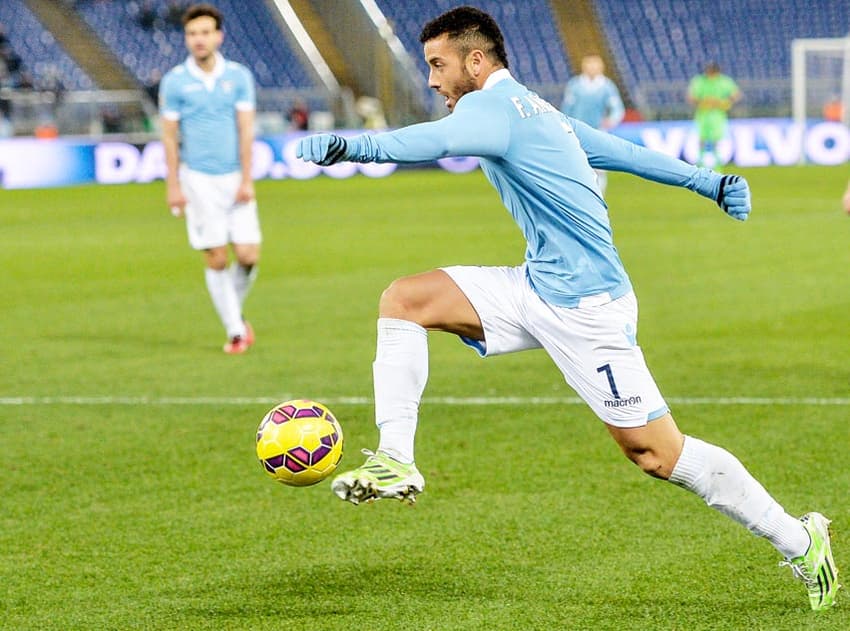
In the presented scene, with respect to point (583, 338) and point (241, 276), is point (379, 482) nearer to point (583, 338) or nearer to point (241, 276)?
point (583, 338)

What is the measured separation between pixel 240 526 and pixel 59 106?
91.4 feet

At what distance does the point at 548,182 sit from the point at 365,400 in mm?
4353

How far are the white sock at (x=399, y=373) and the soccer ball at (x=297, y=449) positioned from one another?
10.6 inches

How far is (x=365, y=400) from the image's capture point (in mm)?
8898

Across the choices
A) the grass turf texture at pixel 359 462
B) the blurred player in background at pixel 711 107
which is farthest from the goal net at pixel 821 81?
the grass turf texture at pixel 359 462

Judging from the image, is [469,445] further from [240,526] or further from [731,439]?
[240,526]

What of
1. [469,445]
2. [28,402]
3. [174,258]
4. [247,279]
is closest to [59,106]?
[174,258]

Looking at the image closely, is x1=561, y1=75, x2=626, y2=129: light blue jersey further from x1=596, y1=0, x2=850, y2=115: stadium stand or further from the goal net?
x1=596, y1=0, x2=850, y2=115: stadium stand

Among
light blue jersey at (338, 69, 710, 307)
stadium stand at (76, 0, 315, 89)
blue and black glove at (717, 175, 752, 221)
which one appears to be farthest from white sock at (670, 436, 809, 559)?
stadium stand at (76, 0, 315, 89)

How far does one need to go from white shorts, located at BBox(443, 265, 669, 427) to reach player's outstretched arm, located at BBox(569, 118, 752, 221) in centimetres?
50

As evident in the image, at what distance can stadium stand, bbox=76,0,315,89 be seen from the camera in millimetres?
41000

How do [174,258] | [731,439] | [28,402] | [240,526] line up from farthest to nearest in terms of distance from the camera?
[174,258], [28,402], [731,439], [240,526]

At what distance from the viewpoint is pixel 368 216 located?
2238cm

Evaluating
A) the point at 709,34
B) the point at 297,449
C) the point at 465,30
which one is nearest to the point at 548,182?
the point at 465,30
